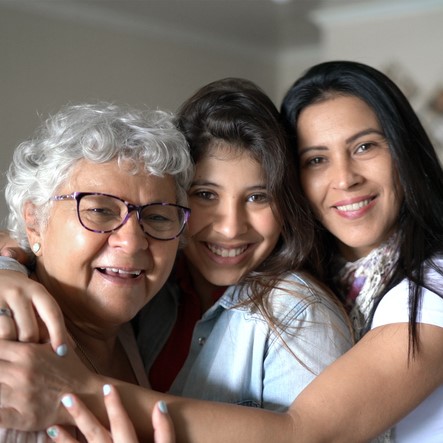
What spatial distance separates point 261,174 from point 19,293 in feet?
2.45

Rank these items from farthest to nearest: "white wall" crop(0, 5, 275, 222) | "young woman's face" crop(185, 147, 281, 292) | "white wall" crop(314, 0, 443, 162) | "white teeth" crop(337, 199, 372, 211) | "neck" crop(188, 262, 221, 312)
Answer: "white wall" crop(314, 0, 443, 162), "white wall" crop(0, 5, 275, 222), "neck" crop(188, 262, 221, 312), "white teeth" crop(337, 199, 372, 211), "young woman's face" crop(185, 147, 281, 292)

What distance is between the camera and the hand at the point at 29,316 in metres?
1.23

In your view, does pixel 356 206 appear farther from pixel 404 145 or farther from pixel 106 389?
pixel 106 389

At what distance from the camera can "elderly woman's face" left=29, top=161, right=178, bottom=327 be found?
1.45 metres

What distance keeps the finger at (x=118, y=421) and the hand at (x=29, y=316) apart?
14cm

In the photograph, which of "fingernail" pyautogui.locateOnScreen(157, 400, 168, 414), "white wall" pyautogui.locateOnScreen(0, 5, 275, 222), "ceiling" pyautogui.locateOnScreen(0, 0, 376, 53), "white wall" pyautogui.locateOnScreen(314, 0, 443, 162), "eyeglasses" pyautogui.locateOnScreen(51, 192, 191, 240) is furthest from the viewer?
"white wall" pyautogui.locateOnScreen(314, 0, 443, 162)

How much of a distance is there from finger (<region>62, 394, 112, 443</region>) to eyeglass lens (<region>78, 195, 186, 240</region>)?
402 millimetres

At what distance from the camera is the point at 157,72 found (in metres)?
4.33

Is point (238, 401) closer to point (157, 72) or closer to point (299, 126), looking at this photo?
point (299, 126)

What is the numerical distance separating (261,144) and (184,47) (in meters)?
3.01

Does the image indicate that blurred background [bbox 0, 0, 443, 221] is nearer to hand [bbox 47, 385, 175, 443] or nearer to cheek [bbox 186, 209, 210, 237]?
cheek [bbox 186, 209, 210, 237]

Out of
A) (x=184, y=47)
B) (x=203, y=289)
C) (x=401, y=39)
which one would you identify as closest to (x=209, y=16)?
(x=184, y=47)

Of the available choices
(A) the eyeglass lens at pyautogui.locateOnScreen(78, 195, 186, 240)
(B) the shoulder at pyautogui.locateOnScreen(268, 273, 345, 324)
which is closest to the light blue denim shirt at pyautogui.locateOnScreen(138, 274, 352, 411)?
(B) the shoulder at pyautogui.locateOnScreen(268, 273, 345, 324)

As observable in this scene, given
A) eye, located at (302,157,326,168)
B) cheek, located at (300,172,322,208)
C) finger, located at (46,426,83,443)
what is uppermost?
eye, located at (302,157,326,168)
